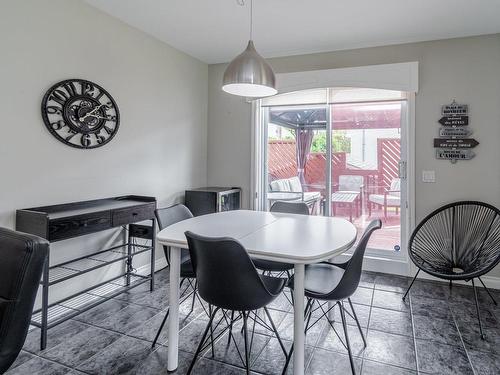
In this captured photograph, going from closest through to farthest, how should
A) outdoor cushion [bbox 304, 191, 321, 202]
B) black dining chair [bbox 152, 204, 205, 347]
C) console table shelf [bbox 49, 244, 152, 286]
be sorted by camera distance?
1. black dining chair [bbox 152, 204, 205, 347]
2. console table shelf [bbox 49, 244, 152, 286]
3. outdoor cushion [bbox 304, 191, 321, 202]

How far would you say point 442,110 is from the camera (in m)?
3.46

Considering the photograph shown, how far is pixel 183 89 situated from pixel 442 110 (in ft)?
9.79

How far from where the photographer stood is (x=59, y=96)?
8.48 feet

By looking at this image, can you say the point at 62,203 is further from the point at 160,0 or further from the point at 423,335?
the point at 423,335

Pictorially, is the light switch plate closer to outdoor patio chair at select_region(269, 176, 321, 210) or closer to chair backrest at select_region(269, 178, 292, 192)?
outdoor patio chair at select_region(269, 176, 321, 210)

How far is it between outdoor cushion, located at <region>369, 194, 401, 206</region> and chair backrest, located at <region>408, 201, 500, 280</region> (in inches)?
16.3

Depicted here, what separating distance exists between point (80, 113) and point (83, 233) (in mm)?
1045

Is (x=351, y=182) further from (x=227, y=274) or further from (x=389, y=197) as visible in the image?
(x=227, y=274)

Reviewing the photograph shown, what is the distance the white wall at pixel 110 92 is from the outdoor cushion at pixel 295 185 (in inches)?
52.7

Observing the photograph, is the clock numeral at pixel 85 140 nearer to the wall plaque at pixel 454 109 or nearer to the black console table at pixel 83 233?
the black console table at pixel 83 233

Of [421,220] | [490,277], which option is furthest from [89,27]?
[490,277]

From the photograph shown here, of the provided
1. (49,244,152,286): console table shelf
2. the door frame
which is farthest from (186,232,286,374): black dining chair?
the door frame

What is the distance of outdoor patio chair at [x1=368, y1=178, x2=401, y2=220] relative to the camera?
149 inches

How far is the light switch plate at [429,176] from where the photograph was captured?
3523 mm
